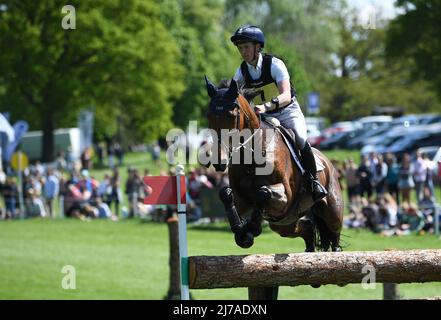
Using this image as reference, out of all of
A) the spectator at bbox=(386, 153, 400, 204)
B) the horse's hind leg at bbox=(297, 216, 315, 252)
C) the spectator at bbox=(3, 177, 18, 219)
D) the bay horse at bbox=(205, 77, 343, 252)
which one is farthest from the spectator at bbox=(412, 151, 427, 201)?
the spectator at bbox=(3, 177, 18, 219)

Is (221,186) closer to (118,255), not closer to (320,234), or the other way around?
(118,255)

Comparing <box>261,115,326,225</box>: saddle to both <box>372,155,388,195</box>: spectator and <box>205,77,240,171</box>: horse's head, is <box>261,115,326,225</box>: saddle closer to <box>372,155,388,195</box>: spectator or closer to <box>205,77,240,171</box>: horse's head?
<box>205,77,240,171</box>: horse's head

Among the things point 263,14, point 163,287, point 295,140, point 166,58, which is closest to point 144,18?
point 166,58

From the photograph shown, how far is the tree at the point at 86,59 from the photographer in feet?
135

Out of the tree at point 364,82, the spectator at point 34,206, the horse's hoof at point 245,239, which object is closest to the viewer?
the horse's hoof at point 245,239

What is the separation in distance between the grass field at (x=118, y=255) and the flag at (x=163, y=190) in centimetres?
626

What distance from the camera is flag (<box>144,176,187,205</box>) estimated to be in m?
7.17

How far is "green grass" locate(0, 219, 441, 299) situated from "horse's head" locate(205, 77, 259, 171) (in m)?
8.36

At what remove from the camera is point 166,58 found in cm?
4553

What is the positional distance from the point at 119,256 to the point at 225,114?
13.5 metres

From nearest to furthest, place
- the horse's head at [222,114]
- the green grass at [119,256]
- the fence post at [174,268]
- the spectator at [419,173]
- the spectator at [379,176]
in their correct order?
the horse's head at [222,114] → the fence post at [174,268] → the green grass at [119,256] → the spectator at [419,173] → the spectator at [379,176]

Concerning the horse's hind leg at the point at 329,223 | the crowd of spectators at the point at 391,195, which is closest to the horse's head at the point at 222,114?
the horse's hind leg at the point at 329,223

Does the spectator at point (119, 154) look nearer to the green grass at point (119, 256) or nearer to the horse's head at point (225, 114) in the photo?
the green grass at point (119, 256)
